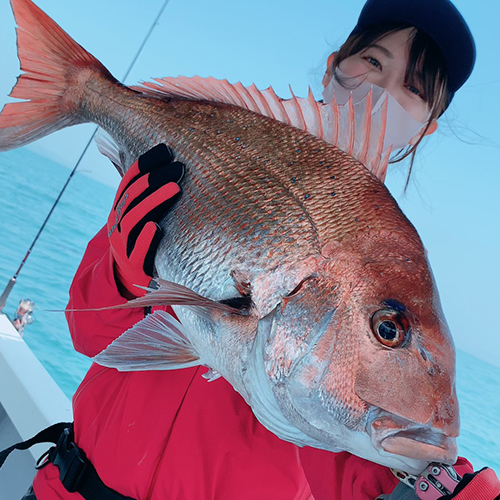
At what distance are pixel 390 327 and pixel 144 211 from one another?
1.86 ft

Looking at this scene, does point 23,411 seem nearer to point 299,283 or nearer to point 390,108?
point 299,283

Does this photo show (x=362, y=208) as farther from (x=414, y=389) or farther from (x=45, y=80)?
(x=45, y=80)

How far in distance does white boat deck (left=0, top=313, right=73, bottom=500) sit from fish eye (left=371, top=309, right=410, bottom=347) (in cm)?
158

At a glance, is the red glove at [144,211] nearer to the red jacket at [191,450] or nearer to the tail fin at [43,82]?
the red jacket at [191,450]

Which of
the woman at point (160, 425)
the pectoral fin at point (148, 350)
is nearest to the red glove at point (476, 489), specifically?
the woman at point (160, 425)

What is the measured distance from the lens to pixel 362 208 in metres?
0.81

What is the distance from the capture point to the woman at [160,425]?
0.95 m

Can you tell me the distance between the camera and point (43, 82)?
4.21ft

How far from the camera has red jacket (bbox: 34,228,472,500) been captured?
0.95 metres

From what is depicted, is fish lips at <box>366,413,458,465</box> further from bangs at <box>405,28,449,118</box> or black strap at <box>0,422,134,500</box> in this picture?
bangs at <box>405,28,449,118</box>

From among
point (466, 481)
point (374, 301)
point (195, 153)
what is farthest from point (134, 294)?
point (466, 481)

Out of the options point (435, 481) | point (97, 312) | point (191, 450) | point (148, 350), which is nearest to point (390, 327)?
point (435, 481)

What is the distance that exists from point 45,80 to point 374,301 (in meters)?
1.09

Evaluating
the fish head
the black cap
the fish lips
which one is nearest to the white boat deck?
the fish head
